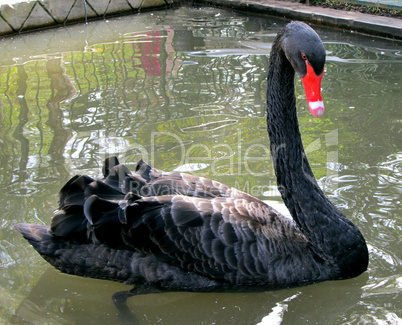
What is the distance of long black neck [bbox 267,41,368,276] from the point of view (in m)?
2.80

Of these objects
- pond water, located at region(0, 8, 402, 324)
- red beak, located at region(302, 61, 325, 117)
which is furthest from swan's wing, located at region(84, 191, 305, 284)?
red beak, located at region(302, 61, 325, 117)

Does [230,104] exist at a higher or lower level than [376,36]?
lower

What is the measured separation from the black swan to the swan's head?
6cm

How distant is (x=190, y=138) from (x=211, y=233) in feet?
5.93

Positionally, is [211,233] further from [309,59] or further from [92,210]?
[309,59]

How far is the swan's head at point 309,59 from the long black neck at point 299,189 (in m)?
0.22

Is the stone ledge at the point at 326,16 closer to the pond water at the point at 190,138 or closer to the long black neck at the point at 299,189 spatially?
the pond water at the point at 190,138

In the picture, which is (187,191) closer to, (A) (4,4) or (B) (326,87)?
(B) (326,87)

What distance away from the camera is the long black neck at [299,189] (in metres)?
2.80

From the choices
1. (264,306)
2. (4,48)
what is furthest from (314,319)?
(4,48)

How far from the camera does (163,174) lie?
3.17m

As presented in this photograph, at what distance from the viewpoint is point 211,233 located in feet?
8.89

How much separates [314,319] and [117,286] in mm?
1055

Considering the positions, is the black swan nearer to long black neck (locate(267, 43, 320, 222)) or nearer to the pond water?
long black neck (locate(267, 43, 320, 222))
